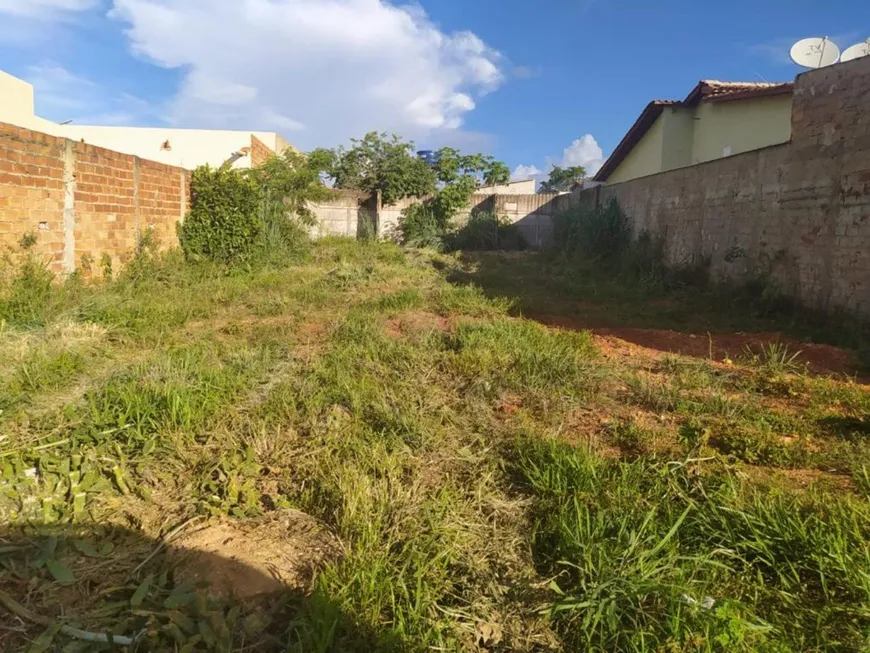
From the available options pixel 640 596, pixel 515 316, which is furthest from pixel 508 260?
pixel 640 596

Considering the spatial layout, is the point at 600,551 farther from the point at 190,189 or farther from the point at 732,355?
the point at 190,189

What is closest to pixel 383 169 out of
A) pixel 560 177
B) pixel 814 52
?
pixel 814 52

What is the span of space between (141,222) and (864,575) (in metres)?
8.90

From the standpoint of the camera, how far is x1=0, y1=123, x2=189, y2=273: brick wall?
5.57 metres

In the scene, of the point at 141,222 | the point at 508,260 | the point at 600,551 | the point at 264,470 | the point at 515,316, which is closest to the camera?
the point at 600,551

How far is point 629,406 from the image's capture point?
3.58 metres

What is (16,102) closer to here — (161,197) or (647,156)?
(161,197)

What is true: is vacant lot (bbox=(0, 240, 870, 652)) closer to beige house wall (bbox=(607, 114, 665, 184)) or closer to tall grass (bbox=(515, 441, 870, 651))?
tall grass (bbox=(515, 441, 870, 651))

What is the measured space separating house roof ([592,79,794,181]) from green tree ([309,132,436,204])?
5.70m

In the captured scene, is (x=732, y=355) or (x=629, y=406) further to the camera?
(x=732, y=355)

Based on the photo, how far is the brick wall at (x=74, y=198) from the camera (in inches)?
219

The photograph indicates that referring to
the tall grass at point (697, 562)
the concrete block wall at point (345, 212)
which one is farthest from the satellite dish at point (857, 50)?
the concrete block wall at point (345, 212)

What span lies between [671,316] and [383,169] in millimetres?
9785

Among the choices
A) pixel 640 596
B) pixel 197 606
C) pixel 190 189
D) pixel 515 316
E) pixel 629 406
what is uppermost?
pixel 190 189
